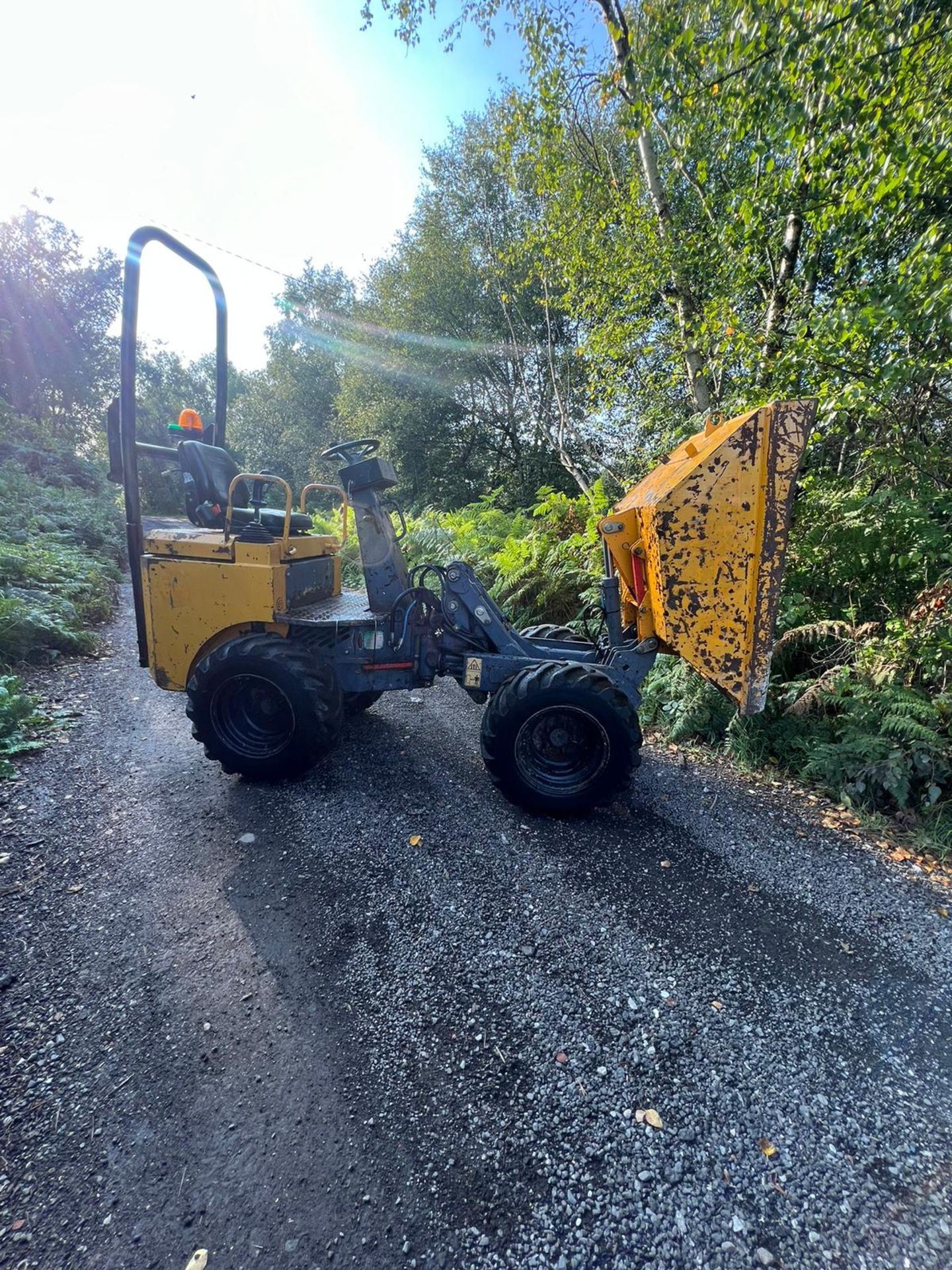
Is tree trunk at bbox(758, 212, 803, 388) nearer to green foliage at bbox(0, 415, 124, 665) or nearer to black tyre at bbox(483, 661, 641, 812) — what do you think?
black tyre at bbox(483, 661, 641, 812)

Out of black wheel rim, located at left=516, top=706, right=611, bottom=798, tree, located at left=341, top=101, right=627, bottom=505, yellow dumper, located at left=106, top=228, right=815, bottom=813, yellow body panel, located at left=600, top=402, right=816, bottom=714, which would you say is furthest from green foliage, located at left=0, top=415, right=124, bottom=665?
tree, located at left=341, top=101, right=627, bottom=505

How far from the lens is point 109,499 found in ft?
61.0

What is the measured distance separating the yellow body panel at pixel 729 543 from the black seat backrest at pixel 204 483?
3171 millimetres

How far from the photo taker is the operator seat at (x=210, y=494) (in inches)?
157

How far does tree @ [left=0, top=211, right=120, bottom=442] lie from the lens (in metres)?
22.1

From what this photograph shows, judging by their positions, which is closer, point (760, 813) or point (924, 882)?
point (924, 882)

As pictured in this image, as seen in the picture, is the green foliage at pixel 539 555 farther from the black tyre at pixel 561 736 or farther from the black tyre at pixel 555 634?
the black tyre at pixel 561 736

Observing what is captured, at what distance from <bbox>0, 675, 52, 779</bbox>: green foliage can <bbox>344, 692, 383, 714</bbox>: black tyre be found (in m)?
2.31

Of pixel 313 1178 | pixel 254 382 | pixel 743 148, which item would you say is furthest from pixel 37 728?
pixel 254 382

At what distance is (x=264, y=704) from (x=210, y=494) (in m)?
1.72

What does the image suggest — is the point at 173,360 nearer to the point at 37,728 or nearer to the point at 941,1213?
the point at 37,728

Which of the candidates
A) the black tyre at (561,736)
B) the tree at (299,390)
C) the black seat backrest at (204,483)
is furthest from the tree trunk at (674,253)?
the tree at (299,390)

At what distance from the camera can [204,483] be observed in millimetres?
4039

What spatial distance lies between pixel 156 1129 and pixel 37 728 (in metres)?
3.76
